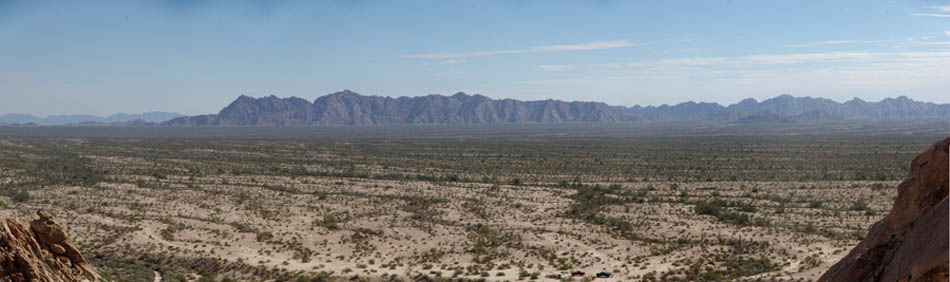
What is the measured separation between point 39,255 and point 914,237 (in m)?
19.2

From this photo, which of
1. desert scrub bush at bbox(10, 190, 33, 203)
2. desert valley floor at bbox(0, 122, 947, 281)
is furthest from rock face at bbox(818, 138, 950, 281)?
desert scrub bush at bbox(10, 190, 33, 203)

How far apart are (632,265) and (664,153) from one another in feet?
226

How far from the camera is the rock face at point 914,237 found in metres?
7.61

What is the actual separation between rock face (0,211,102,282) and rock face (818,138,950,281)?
17899 millimetres

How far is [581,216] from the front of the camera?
36938mm

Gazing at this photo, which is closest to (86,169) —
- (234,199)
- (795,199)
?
(234,199)

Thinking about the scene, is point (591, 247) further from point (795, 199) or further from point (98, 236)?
point (98, 236)

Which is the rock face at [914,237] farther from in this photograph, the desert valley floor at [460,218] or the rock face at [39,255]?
A: the rock face at [39,255]

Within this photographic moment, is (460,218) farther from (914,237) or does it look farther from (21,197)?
(21,197)

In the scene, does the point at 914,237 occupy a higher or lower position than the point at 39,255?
higher

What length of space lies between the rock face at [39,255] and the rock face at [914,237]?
1790 centimetres

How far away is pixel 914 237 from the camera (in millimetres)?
9102

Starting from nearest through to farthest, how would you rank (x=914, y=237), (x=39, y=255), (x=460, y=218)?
(x=914, y=237) → (x=39, y=255) → (x=460, y=218)

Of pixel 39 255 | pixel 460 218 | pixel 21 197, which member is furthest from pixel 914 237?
pixel 21 197
